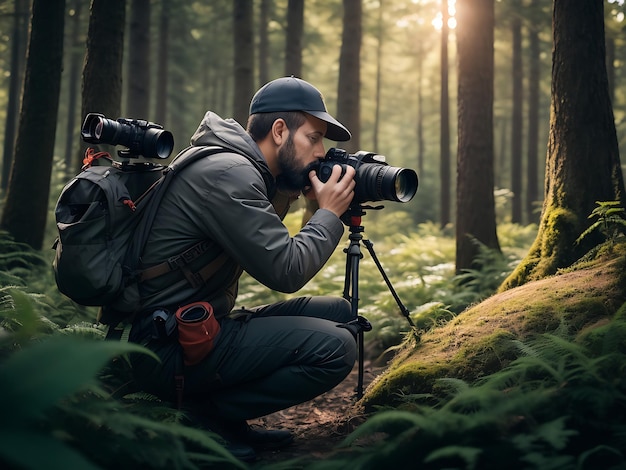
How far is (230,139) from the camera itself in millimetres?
3393

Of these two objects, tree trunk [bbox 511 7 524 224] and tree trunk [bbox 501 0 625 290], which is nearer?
tree trunk [bbox 501 0 625 290]

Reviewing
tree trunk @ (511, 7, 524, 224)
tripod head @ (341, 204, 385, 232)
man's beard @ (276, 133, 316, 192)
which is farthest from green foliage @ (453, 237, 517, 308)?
tree trunk @ (511, 7, 524, 224)

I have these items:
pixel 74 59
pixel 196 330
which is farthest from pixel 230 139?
pixel 74 59

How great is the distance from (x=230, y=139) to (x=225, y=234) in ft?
2.15

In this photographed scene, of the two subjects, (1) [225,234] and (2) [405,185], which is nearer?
(1) [225,234]

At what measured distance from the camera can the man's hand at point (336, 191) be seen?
3508 millimetres

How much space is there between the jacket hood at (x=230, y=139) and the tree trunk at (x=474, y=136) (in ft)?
16.0

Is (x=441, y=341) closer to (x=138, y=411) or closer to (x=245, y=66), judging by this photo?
(x=138, y=411)

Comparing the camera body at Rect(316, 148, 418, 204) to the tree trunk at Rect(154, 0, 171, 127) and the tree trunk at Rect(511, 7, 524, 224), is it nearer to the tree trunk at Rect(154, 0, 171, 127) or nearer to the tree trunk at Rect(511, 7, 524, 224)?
the tree trunk at Rect(511, 7, 524, 224)

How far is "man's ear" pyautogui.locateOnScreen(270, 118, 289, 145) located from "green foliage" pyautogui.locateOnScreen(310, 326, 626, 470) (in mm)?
1883

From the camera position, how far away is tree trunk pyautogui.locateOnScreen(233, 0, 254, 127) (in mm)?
11656

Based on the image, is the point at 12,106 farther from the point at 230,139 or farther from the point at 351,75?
the point at 230,139

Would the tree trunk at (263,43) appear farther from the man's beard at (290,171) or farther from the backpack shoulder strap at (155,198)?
the backpack shoulder strap at (155,198)

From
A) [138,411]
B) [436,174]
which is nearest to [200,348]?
[138,411]
